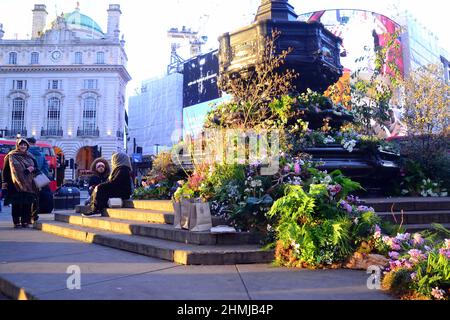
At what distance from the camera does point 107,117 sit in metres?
53.7

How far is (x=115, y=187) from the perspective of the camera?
7258 mm

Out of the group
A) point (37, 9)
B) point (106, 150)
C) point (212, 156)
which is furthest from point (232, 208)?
point (37, 9)

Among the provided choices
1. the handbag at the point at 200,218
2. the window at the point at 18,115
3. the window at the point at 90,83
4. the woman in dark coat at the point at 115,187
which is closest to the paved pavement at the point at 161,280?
the handbag at the point at 200,218

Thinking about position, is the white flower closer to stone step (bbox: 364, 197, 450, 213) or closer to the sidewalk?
stone step (bbox: 364, 197, 450, 213)

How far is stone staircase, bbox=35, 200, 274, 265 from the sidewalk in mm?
143

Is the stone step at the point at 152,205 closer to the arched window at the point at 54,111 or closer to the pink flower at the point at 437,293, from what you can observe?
the pink flower at the point at 437,293

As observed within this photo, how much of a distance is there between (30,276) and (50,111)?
56.7 meters

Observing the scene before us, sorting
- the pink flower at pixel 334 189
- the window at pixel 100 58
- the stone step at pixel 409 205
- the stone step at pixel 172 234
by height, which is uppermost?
the window at pixel 100 58

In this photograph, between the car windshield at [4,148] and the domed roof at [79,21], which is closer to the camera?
the car windshield at [4,148]

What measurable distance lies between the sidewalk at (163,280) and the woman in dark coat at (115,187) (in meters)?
2.65

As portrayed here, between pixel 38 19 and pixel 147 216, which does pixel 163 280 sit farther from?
pixel 38 19

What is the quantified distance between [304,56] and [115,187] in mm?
4481

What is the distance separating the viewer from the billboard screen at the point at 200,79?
48719 mm

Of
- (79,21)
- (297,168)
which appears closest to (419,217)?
(297,168)
